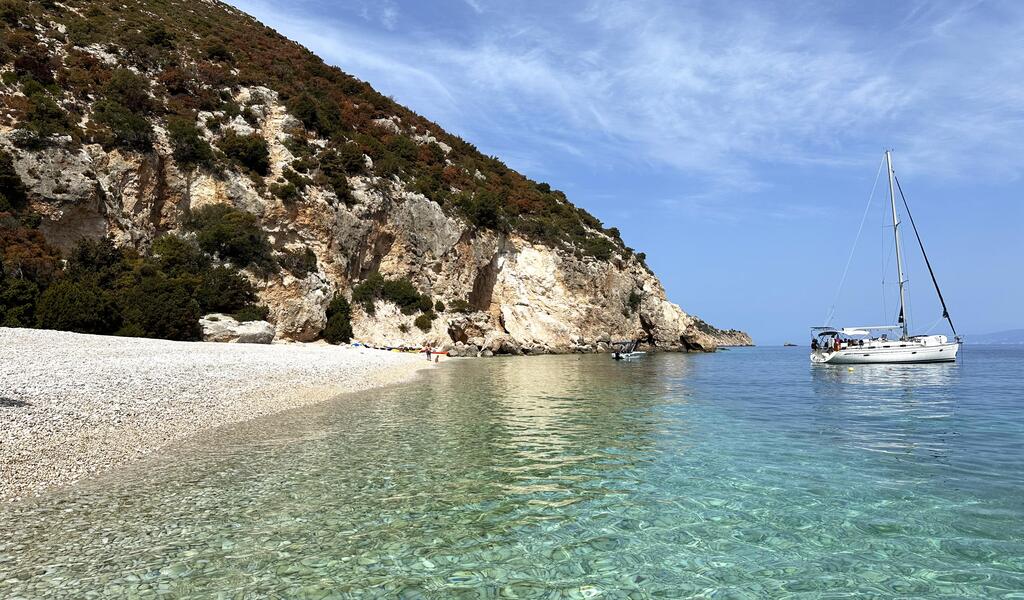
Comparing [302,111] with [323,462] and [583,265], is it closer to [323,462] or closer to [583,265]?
[583,265]

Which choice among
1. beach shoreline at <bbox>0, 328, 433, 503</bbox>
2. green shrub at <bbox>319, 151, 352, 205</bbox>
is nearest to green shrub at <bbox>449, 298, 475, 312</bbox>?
green shrub at <bbox>319, 151, 352, 205</bbox>

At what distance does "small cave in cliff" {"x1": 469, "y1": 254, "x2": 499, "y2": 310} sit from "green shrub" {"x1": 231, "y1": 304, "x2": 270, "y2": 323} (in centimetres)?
2448

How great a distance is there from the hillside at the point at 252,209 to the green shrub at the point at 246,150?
14cm

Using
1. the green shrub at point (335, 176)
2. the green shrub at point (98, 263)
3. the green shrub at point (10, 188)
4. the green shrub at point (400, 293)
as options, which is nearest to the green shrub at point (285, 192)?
the green shrub at point (335, 176)

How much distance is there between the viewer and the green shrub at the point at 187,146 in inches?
1507

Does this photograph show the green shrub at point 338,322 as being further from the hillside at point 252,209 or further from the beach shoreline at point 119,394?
the beach shoreline at point 119,394

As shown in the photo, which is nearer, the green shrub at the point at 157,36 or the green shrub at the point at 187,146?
the green shrub at the point at 187,146

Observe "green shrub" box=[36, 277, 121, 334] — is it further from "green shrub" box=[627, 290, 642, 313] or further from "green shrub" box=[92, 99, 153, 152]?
"green shrub" box=[627, 290, 642, 313]

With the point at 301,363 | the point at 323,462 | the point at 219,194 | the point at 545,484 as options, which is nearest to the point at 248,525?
the point at 323,462

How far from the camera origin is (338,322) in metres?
40.8

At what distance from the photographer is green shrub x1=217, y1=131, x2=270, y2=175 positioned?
41.5 metres

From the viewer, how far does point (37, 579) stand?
16.3 ft

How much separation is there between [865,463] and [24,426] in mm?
14222

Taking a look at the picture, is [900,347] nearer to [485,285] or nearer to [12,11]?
[485,285]
